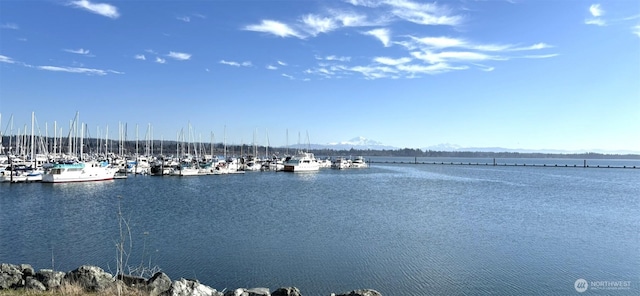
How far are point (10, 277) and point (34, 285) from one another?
100 cm

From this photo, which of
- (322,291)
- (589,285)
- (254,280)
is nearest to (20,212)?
(254,280)

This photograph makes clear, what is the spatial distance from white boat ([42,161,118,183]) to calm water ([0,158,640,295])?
10.8m

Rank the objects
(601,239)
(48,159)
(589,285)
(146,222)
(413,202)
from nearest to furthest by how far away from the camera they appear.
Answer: (589,285)
(601,239)
(146,222)
(413,202)
(48,159)

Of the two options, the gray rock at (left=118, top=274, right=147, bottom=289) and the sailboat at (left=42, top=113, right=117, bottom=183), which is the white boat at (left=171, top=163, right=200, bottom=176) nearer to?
the sailboat at (left=42, top=113, right=117, bottom=183)

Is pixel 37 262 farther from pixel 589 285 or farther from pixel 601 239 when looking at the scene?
pixel 601 239

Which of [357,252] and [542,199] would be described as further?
[542,199]

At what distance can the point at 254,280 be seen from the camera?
1328cm

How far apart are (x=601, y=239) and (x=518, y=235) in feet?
12.4

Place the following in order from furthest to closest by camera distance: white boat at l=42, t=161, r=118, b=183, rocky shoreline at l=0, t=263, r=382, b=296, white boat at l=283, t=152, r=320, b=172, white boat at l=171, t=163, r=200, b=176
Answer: white boat at l=283, t=152, r=320, b=172, white boat at l=171, t=163, r=200, b=176, white boat at l=42, t=161, r=118, b=183, rocky shoreline at l=0, t=263, r=382, b=296

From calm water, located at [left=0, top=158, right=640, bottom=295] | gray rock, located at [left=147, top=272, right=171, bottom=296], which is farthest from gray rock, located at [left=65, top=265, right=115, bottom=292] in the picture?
calm water, located at [left=0, top=158, right=640, bottom=295]

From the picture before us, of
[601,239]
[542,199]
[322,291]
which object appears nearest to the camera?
[322,291]

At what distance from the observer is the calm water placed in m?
13.8

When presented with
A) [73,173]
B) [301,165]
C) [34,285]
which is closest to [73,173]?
[73,173]

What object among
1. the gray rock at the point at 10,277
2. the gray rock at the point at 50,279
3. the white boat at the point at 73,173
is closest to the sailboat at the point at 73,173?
the white boat at the point at 73,173
